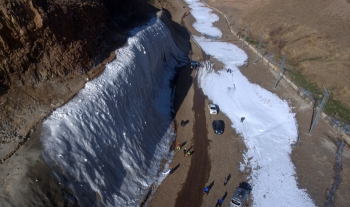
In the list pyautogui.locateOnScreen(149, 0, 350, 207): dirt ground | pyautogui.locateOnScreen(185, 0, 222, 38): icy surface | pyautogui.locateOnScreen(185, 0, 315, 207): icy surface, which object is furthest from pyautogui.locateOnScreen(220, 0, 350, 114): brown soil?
pyautogui.locateOnScreen(185, 0, 315, 207): icy surface

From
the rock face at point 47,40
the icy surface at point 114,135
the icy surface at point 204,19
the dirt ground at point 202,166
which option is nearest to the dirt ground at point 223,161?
the dirt ground at point 202,166

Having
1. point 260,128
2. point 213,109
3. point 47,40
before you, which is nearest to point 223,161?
point 260,128

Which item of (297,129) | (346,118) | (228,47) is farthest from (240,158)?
(228,47)

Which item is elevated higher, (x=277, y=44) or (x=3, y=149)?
(x=3, y=149)

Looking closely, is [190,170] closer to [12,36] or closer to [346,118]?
[12,36]

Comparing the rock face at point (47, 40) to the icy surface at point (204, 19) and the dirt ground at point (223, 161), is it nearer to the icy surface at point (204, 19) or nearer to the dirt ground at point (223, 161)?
the dirt ground at point (223, 161)
